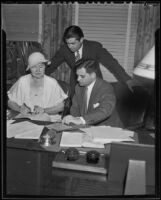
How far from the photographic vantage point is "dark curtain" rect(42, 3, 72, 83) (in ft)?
3.62

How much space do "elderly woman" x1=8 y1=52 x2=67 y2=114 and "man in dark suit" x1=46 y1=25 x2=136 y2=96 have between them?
0.04 m

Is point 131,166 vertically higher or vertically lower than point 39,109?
lower

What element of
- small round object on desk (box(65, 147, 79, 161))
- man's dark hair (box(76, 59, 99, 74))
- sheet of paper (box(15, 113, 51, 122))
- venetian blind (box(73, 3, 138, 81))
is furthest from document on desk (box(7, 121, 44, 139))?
venetian blind (box(73, 3, 138, 81))

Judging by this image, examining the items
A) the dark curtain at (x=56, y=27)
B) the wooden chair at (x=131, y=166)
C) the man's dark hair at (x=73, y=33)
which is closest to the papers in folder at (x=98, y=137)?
the wooden chair at (x=131, y=166)

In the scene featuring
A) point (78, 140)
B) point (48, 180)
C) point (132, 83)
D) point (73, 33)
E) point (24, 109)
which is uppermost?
point (73, 33)

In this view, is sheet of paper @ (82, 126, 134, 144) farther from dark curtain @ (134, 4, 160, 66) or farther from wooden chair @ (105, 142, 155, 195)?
dark curtain @ (134, 4, 160, 66)

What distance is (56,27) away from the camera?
Result: 3.67ft

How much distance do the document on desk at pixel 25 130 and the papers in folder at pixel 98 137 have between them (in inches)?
4.5

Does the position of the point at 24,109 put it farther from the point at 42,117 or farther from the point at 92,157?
the point at 92,157

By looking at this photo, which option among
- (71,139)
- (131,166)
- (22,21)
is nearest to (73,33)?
(22,21)

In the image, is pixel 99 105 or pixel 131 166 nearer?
pixel 131 166

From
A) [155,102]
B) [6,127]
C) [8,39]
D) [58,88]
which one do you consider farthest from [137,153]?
[8,39]

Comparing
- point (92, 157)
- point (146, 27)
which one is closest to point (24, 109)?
point (92, 157)

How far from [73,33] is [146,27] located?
257 mm
